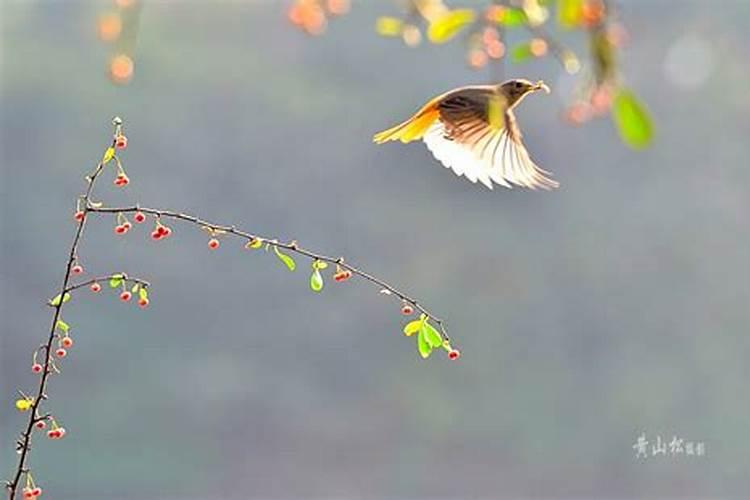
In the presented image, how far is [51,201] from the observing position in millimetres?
2639

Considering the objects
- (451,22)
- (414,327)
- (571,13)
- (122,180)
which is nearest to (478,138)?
(414,327)

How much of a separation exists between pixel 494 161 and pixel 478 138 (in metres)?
0.03

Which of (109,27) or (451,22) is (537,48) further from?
(109,27)

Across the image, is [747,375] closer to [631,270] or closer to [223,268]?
[631,270]

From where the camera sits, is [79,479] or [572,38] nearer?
[572,38]

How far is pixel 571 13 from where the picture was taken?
42 centimetres

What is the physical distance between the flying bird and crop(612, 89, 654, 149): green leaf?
0.51 m

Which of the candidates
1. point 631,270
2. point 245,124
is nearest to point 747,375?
point 631,270

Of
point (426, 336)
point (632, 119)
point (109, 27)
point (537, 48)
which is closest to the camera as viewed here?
point (632, 119)

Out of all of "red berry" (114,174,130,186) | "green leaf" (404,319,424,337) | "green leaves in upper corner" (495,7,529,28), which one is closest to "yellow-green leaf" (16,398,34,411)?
"red berry" (114,174,130,186)

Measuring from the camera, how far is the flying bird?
91 cm

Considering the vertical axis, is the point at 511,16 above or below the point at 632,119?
above

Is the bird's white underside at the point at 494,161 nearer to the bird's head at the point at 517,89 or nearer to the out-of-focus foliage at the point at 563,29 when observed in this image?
the bird's head at the point at 517,89

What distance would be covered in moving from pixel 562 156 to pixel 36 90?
3.94 feet
